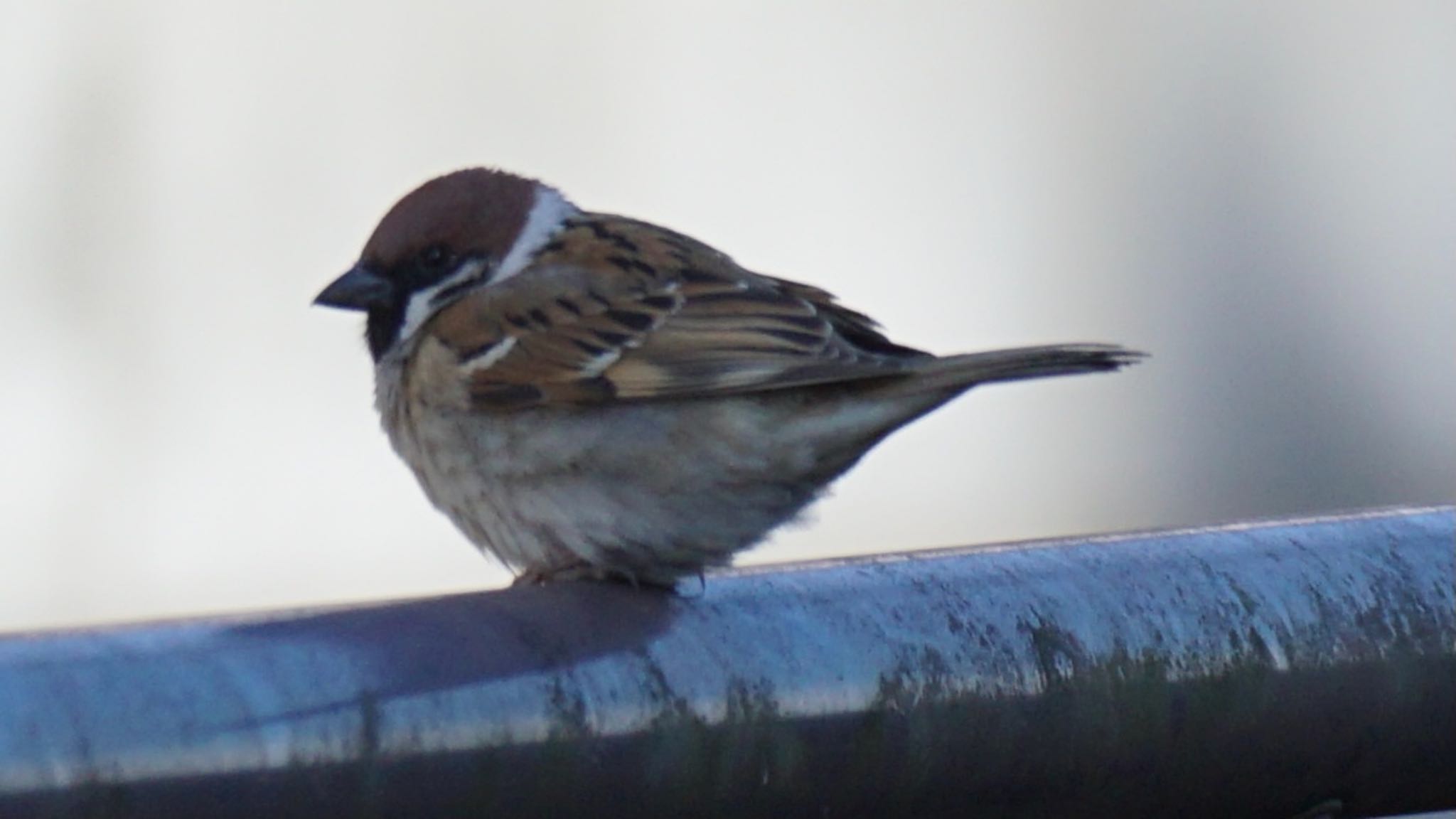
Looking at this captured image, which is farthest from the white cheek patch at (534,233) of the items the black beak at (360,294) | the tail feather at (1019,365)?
the tail feather at (1019,365)

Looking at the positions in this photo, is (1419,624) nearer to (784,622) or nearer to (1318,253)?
(784,622)

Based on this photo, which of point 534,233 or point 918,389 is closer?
point 918,389

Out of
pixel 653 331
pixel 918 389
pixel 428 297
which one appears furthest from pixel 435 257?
pixel 918 389

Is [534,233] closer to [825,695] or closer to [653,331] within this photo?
[653,331]

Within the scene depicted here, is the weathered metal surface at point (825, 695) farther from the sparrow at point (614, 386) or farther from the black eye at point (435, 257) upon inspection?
the black eye at point (435, 257)

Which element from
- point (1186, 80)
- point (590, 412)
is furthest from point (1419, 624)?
point (1186, 80)

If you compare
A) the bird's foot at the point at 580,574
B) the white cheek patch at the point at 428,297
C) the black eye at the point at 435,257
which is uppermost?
the black eye at the point at 435,257
